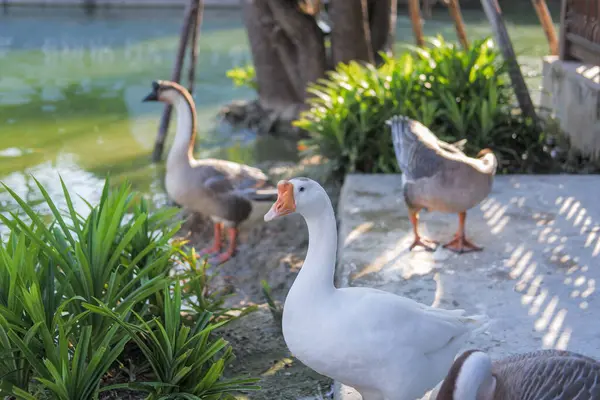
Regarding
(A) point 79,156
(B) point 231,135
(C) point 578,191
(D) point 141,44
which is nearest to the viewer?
(C) point 578,191

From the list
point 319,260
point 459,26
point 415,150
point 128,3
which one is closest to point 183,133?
point 415,150

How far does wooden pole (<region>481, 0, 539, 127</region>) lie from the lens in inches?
266

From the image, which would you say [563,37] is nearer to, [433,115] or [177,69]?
Result: [433,115]

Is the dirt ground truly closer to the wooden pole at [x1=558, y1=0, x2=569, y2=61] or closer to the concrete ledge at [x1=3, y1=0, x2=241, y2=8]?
the wooden pole at [x1=558, y1=0, x2=569, y2=61]

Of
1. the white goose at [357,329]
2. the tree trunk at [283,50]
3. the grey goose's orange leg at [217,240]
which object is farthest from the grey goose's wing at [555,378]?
the tree trunk at [283,50]

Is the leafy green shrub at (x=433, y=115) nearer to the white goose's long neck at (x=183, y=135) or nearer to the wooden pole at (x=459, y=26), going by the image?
the white goose's long neck at (x=183, y=135)

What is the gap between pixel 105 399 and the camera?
3270mm

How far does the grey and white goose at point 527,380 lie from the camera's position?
Result: 2.43 meters

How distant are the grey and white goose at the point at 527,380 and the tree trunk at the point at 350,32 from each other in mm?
6602

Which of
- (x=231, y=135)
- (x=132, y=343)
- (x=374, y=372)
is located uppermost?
(x=374, y=372)

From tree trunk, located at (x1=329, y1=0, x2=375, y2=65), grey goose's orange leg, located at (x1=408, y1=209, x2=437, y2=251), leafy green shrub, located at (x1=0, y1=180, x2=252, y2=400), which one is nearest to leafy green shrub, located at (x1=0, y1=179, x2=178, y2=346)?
leafy green shrub, located at (x1=0, y1=180, x2=252, y2=400)

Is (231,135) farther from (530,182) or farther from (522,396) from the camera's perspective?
(522,396)

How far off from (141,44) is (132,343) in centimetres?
1282

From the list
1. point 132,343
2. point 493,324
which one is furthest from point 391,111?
point 132,343
